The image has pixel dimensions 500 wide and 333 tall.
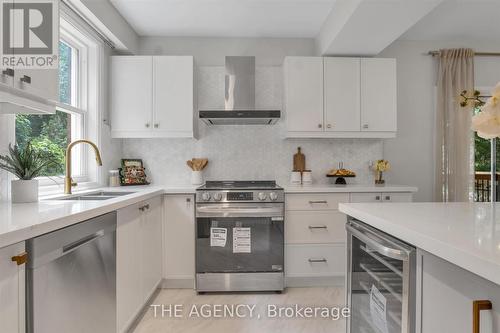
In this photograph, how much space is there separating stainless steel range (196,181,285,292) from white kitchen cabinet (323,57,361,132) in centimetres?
106

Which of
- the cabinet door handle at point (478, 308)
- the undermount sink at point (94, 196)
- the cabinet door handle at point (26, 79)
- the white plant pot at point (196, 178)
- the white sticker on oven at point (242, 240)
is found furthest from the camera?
the white plant pot at point (196, 178)

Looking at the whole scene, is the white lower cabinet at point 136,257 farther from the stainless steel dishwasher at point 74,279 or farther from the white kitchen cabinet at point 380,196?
the white kitchen cabinet at point 380,196

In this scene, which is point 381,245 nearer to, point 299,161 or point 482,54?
point 299,161

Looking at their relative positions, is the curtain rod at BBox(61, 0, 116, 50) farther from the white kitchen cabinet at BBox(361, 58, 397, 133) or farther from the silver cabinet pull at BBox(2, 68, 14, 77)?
the white kitchen cabinet at BBox(361, 58, 397, 133)

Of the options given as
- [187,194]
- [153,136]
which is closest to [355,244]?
[187,194]

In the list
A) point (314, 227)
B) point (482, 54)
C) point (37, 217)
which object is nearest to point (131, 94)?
point (37, 217)

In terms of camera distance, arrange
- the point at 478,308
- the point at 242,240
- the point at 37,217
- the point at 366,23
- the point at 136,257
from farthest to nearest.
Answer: the point at 242,240
the point at 366,23
the point at 136,257
the point at 37,217
the point at 478,308

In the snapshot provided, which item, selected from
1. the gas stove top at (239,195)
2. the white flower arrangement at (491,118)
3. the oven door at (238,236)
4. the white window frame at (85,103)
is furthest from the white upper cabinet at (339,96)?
the white flower arrangement at (491,118)

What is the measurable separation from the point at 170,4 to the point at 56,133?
150 cm

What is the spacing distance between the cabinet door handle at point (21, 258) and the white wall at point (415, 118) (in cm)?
346

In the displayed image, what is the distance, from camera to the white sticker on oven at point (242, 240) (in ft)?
8.80

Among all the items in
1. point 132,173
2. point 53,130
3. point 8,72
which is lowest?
point 132,173

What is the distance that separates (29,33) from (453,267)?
7.08 feet

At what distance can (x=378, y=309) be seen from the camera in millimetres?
1212
